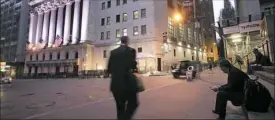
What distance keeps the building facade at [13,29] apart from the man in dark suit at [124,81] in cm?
6869

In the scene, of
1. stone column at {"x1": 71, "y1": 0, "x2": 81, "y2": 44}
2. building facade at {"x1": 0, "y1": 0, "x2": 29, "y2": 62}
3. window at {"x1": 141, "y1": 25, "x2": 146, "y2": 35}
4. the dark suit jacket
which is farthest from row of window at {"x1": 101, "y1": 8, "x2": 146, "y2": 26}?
building facade at {"x1": 0, "y1": 0, "x2": 29, "y2": 62}

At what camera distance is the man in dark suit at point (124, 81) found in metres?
3.34

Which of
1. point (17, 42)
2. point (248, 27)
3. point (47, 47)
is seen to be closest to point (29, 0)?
point (17, 42)

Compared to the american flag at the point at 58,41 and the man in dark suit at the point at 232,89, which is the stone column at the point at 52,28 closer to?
the american flag at the point at 58,41

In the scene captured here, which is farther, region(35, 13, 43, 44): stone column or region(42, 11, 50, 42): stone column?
region(35, 13, 43, 44): stone column

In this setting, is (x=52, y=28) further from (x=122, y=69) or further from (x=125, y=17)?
(x=122, y=69)

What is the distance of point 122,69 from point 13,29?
77.8m

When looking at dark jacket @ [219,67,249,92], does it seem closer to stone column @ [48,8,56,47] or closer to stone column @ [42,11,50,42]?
stone column @ [48,8,56,47]

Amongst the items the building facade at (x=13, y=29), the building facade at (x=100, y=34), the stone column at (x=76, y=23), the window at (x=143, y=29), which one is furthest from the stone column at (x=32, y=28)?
the window at (x=143, y=29)

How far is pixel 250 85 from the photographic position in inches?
160

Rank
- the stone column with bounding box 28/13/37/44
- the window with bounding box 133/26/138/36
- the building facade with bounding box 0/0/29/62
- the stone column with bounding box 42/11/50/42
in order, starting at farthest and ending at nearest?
the building facade with bounding box 0/0/29/62
the stone column with bounding box 28/13/37/44
the stone column with bounding box 42/11/50/42
the window with bounding box 133/26/138/36

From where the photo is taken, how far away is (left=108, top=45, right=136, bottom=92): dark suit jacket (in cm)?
333

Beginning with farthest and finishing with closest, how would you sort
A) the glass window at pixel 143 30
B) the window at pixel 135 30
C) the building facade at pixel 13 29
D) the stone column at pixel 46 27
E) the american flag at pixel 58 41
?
1. the building facade at pixel 13 29
2. the stone column at pixel 46 27
3. the american flag at pixel 58 41
4. the window at pixel 135 30
5. the glass window at pixel 143 30

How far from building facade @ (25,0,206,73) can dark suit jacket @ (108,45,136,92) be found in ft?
87.5
